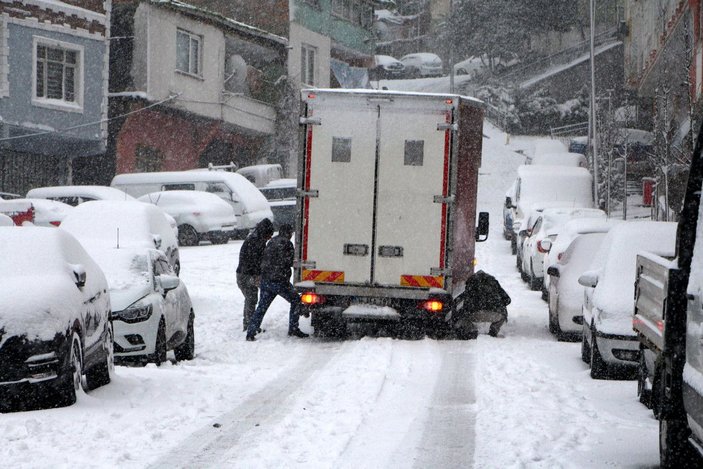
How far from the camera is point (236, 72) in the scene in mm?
43562

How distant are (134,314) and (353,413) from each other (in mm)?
3899

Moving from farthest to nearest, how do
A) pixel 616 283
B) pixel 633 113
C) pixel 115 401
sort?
pixel 633 113
pixel 616 283
pixel 115 401

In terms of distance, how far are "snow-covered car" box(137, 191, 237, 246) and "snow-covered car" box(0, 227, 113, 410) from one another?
1913 centimetres

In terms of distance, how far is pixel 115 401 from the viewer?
9.41m

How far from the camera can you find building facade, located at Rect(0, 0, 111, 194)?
3116 cm

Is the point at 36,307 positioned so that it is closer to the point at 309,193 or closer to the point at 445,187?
the point at 309,193

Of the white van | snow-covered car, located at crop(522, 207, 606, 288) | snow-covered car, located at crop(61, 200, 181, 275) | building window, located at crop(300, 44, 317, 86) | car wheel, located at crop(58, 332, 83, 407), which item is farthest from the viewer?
building window, located at crop(300, 44, 317, 86)

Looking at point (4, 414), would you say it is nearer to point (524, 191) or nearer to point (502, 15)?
point (524, 191)

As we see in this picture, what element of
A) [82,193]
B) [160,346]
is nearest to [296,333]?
[160,346]

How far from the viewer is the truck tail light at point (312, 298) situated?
14.3 m

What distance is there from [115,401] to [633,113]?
53.7 meters

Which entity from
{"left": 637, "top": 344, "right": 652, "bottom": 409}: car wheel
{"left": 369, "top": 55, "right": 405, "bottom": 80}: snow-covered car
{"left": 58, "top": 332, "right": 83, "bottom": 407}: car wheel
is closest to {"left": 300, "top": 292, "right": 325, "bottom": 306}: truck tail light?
{"left": 58, "top": 332, "right": 83, "bottom": 407}: car wheel

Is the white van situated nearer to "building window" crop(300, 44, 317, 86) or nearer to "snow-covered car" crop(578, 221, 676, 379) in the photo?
"building window" crop(300, 44, 317, 86)

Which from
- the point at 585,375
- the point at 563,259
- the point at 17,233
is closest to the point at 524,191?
the point at 563,259
